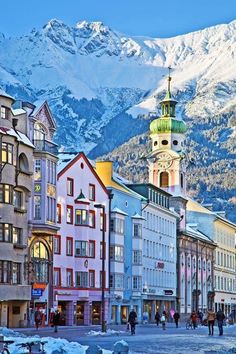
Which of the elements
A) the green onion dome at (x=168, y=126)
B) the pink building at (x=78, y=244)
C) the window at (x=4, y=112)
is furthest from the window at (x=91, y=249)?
the green onion dome at (x=168, y=126)

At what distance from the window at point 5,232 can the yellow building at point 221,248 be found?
9099 centimetres

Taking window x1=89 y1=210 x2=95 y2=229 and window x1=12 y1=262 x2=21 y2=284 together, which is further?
window x1=89 y1=210 x2=95 y2=229

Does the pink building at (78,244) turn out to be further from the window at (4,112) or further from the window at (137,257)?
the window at (4,112)

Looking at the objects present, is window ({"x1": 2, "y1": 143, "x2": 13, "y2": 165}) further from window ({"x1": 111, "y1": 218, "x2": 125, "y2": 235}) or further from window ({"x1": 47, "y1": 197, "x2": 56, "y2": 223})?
window ({"x1": 111, "y1": 218, "x2": 125, "y2": 235})

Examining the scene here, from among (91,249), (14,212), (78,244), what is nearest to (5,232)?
(14,212)

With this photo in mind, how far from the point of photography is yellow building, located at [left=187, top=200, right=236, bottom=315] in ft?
565

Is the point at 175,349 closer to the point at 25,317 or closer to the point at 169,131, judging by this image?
the point at 25,317

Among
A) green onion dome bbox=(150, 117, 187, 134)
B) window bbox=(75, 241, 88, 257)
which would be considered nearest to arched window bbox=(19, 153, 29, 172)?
window bbox=(75, 241, 88, 257)

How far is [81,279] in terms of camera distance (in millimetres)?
102250

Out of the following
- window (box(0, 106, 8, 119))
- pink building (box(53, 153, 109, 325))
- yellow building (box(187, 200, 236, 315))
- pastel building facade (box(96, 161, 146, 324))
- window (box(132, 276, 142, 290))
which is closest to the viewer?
window (box(0, 106, 8, 119))

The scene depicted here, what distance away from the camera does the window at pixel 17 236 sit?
281 feet

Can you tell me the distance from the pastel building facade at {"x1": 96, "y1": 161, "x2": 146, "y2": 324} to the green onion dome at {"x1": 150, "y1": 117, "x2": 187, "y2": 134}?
43.1m

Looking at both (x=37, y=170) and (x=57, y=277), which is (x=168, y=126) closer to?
(x=57, y=277)

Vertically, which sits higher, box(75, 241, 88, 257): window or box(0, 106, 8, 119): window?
box(0, 106, 8, 119): window
